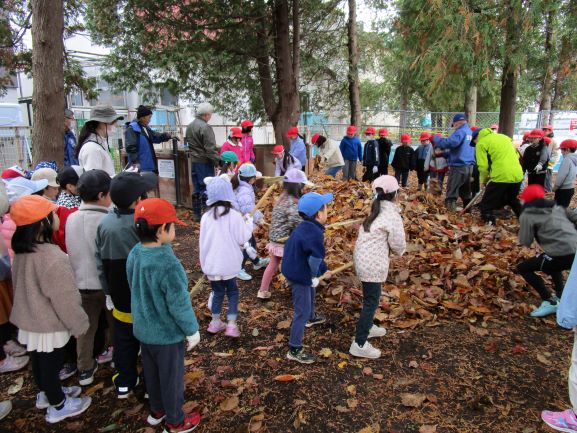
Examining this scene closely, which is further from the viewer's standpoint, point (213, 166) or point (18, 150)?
point (18, 150)

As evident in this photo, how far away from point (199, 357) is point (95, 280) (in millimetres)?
1235

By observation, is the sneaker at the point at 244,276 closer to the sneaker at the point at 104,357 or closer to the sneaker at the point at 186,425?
the sneaker at the point at 104,357

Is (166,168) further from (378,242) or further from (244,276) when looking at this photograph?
(378,242)

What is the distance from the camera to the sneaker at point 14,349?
4.03 metres

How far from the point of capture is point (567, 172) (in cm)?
747

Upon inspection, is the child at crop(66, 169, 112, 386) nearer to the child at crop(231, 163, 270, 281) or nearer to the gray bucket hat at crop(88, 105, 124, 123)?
the child at crop(231, 163, 270, 281)

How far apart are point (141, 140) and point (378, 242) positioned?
511 centimetres

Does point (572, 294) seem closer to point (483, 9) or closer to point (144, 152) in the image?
point (144, 152)

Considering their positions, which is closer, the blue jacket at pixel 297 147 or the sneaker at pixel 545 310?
the sneaker at pixel 545 310

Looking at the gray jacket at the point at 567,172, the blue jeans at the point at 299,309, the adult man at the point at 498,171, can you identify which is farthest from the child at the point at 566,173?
the blue jeans at the point at 299,309

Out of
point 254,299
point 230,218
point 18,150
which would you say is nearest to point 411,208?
point 254,299

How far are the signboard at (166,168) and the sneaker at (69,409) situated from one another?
647 cm

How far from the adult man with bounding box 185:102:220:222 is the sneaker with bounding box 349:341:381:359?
4916mm

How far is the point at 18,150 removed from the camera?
12.5m
